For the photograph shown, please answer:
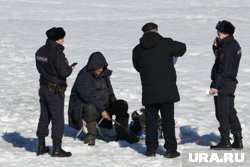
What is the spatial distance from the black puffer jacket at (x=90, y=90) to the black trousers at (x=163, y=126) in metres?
1.01

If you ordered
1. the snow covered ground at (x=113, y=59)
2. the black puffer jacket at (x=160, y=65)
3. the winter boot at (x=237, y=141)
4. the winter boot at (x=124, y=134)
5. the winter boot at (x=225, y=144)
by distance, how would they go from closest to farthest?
the black puffer jacket at (x=160, y=65), the winter boot at (x=225, y=144), the winter boot at (x=237, y=141), the snow covered ground at (x=113, y=59), the winter boot at (x=124, y=134)

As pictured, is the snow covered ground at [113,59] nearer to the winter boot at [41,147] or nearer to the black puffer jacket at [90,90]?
the winter boot at [41,147]

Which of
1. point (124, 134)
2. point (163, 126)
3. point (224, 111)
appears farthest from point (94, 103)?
point (224, 111)

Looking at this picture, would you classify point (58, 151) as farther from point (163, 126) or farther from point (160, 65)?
point (160, 65)

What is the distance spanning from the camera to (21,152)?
846 centimetres

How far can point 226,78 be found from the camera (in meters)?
8.11

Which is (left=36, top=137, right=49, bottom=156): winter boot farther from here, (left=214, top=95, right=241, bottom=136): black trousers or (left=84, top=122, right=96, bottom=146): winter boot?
(left=214, top=95, right=241, bottom=136): black trousers

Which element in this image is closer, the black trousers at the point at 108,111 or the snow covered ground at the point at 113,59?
the snow covered ground at the point at 113,59

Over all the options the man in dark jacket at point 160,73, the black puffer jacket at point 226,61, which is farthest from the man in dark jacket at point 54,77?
the black puffer jacket at point 226,61

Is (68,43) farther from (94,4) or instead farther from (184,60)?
(94,4)

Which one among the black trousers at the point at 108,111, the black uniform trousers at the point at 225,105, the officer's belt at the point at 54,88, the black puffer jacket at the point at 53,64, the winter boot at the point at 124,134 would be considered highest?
the black puffer jacket at the point at 53,64

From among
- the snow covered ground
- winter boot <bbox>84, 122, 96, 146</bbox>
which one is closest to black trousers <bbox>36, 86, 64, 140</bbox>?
the snow covered ground

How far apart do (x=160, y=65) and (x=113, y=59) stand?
364 inches

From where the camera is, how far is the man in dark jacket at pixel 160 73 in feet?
25.6
